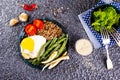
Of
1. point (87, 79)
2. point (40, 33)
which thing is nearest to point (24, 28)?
point (40, 33)

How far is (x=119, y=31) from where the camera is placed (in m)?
1.16

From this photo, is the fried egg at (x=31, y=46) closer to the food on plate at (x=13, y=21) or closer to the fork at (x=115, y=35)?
the food on plate at (x=13, y=21)

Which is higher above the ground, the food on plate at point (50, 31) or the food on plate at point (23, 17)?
the food on plate at point (23, 17)

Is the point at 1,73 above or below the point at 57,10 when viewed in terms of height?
below

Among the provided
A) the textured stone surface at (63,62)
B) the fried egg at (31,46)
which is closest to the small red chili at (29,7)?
the textured stone surface at (63,62)

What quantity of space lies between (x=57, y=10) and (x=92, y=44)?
19 centimetres

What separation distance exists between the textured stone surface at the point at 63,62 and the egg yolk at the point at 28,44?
75 mm

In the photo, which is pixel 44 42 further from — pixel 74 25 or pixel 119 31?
pixel 119 31

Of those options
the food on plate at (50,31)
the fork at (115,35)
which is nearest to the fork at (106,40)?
the fork at (115,35)

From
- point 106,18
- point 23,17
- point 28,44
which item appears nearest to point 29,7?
point 23,17

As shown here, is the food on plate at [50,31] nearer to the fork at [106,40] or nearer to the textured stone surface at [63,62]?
the textured stone surface at [63,62]

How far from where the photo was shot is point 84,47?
3.80 feet

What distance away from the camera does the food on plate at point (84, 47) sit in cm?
116

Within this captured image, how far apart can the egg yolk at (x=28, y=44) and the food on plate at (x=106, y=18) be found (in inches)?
9.1
